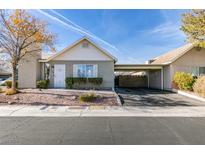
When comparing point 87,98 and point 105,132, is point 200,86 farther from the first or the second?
point 105,132

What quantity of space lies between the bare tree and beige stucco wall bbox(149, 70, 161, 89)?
14.4 m

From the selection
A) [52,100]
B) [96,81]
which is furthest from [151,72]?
[52,100]

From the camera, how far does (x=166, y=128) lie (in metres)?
7.98

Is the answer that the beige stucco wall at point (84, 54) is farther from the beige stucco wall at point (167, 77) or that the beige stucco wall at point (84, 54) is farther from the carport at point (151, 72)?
the beige stucco wall at point (167, 77)

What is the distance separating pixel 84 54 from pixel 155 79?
11079mm

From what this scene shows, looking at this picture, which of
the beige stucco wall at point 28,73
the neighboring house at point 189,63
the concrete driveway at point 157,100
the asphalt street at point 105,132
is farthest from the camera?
the neighboring house at point 189,63

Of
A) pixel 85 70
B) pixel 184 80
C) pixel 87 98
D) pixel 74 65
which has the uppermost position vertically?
pixel 74 65

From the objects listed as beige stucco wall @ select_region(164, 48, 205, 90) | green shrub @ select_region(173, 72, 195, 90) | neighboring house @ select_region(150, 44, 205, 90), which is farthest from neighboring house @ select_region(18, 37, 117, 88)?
beige stucco wall @ select_region(164, 48, 205, 90)

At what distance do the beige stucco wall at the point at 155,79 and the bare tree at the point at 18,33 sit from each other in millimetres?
14371

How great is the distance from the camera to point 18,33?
17.2 m

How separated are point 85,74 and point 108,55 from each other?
3.00 metres

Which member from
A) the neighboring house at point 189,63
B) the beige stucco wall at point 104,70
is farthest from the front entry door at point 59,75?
the neighboring house at point 189,63

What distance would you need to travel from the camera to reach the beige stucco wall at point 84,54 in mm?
21562
